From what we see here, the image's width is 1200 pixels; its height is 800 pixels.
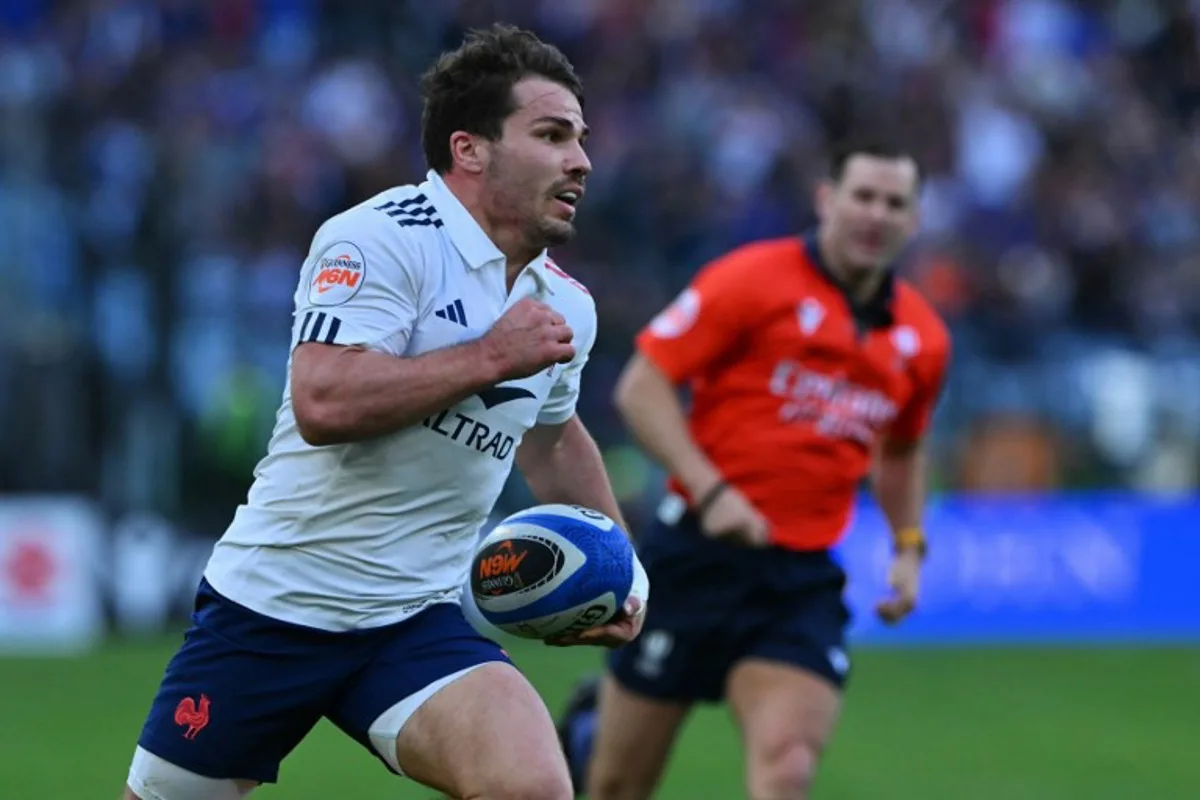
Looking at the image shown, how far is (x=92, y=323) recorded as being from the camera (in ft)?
47.8

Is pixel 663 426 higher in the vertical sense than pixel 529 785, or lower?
higher

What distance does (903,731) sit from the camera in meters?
11.6

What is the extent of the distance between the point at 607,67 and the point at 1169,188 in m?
5.01

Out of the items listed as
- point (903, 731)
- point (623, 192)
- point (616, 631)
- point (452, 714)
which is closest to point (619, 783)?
point (616, 631)

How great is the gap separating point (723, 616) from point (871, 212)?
1.42 metres

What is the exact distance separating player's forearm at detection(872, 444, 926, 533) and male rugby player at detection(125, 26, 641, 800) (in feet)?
8.35

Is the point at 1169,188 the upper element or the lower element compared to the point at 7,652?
upper

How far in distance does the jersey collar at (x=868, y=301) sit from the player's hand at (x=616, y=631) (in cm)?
229

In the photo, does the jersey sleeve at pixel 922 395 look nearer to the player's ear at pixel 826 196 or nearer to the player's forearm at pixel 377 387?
the player's ear at pixel 826 196

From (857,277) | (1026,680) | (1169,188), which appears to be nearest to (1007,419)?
(1026,680)

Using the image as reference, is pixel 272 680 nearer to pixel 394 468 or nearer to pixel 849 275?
pixel 394 468

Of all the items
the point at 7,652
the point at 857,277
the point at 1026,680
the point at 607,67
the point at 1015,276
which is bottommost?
the point at 7,652

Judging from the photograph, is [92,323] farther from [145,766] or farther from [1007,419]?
[145,766]

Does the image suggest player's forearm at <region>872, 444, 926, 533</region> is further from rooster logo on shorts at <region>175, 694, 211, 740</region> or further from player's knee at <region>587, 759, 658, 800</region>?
rooster logo on shorts at <region>175, 694, 211, 740</region>
